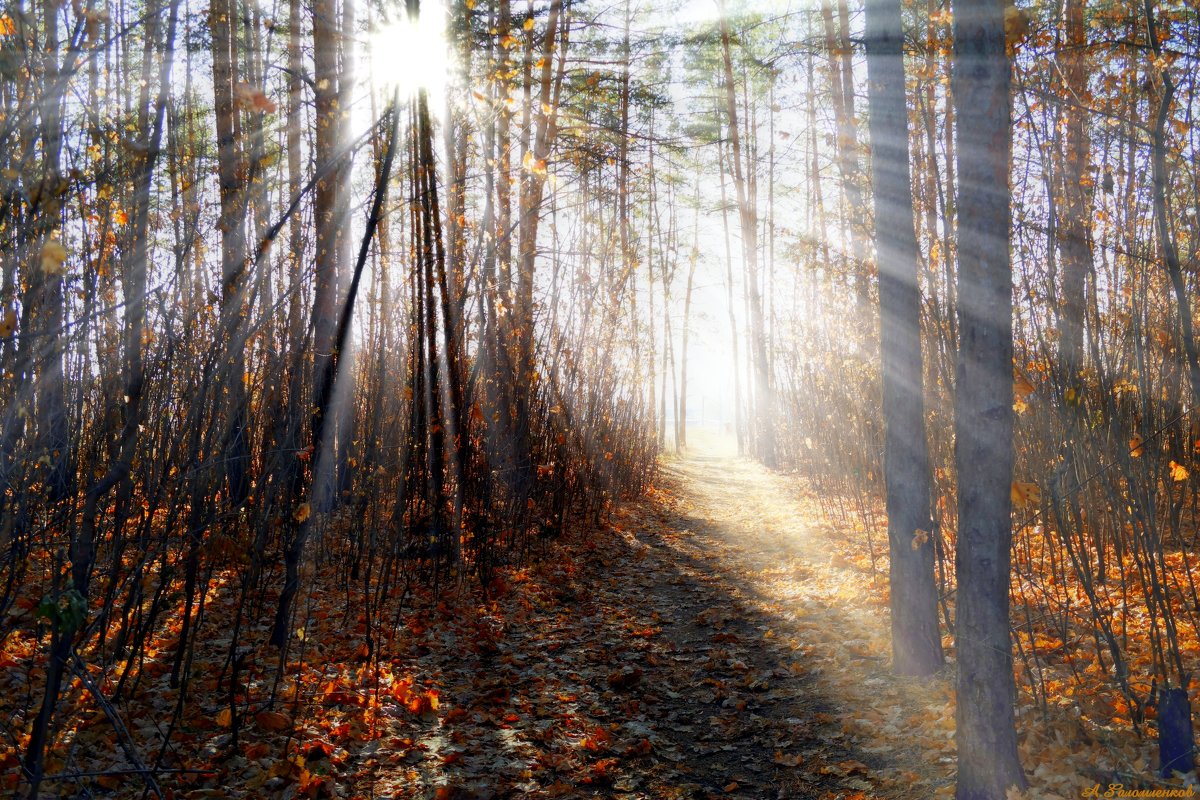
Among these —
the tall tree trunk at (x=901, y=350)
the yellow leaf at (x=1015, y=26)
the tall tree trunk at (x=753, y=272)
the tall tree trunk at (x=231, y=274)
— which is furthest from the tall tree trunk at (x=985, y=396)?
the tall tree trunk at (x=753, y=272)

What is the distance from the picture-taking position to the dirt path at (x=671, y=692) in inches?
118

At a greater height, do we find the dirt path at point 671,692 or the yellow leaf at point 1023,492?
the yellow leaf at point 1023,492

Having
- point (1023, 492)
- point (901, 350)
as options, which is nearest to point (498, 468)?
point (901, 350)

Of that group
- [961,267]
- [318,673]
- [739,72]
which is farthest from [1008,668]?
[739,72]

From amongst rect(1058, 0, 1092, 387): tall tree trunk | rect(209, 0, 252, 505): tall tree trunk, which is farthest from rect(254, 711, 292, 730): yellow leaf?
rect(1058, 0, 1092, 387): tall tree trunk

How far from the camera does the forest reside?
2633 millimetres

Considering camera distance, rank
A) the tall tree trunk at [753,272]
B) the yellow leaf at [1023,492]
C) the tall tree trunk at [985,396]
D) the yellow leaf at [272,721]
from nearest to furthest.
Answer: the tall tree trunk at [985,396] < the yellow leaf at [1023,492] < the yellow leaf at [272,721] < the tall tree trunk at [753,272]

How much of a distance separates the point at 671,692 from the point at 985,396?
7.95ft

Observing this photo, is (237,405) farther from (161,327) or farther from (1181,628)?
(1181,628)

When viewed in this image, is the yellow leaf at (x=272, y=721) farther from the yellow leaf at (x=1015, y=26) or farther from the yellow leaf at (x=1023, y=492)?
the yellow leaf at (x=1015, y=26)

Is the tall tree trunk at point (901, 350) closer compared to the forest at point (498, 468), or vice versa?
the forest at point (498, 468)

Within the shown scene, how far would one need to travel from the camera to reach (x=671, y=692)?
3986 mm

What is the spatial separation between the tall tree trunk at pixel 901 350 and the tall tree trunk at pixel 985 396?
3.88 ft

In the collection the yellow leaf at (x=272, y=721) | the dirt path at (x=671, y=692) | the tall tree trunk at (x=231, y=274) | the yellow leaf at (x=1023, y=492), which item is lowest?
the dirt path at (x=671, y=692)
